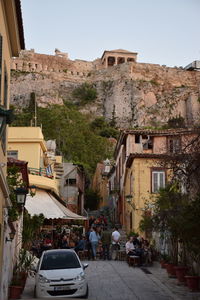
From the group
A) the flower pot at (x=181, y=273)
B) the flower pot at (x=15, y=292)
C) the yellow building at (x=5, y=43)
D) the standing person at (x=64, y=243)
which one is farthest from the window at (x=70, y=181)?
the yellow building at (x=5, y=43)

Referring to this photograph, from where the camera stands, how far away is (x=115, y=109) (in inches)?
3620

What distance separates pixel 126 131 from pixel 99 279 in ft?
55.5

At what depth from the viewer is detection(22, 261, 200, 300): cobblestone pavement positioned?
528 inches

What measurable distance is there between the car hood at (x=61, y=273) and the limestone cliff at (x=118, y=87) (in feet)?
238

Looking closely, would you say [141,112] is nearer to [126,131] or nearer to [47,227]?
[126,131]

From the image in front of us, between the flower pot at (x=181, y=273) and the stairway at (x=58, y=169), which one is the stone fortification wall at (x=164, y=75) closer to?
the stairway at (x=58, y=169)

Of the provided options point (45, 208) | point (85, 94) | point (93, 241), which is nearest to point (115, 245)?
point (93, 241)

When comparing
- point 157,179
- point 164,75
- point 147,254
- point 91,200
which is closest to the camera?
point 147,254

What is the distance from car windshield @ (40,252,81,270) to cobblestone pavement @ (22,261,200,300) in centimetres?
94

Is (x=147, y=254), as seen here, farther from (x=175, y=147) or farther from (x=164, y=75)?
(x=164, y=75)

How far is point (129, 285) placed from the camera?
49.8 feet

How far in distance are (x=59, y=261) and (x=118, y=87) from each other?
83369 millimetres

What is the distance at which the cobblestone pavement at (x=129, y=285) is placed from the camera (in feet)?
44.0

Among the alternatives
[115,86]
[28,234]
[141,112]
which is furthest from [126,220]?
[115,86]
